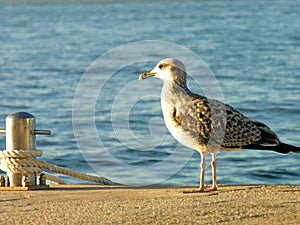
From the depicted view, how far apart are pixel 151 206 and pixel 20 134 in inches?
76.8

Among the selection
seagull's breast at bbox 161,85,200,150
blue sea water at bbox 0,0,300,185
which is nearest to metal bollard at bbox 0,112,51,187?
seagull's breast at bbox 161,85,200,150

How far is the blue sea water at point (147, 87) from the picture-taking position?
1371cm

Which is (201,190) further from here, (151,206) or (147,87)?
(147,87)

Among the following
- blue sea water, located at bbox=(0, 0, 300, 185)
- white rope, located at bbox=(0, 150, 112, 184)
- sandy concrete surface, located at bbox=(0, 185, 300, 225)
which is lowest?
sandy concrete surface, located at bbox=(0, 185, 300, 225)

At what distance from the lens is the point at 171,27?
43688mm

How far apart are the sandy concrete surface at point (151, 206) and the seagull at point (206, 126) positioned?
1.33 feet

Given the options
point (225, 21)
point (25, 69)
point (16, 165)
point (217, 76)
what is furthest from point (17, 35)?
point (16, 165)

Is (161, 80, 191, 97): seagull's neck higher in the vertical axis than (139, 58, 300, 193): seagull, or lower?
higher

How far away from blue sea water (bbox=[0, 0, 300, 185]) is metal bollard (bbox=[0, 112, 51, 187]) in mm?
3325

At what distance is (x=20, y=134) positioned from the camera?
8.41m

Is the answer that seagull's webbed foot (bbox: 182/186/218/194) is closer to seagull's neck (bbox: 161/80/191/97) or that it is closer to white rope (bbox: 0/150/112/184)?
seagull's neck (bbox: 161/80/191/97)

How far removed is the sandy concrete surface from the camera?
6531 mm

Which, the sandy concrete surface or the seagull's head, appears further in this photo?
the seagull's head

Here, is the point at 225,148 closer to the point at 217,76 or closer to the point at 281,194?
the point at 281,194
